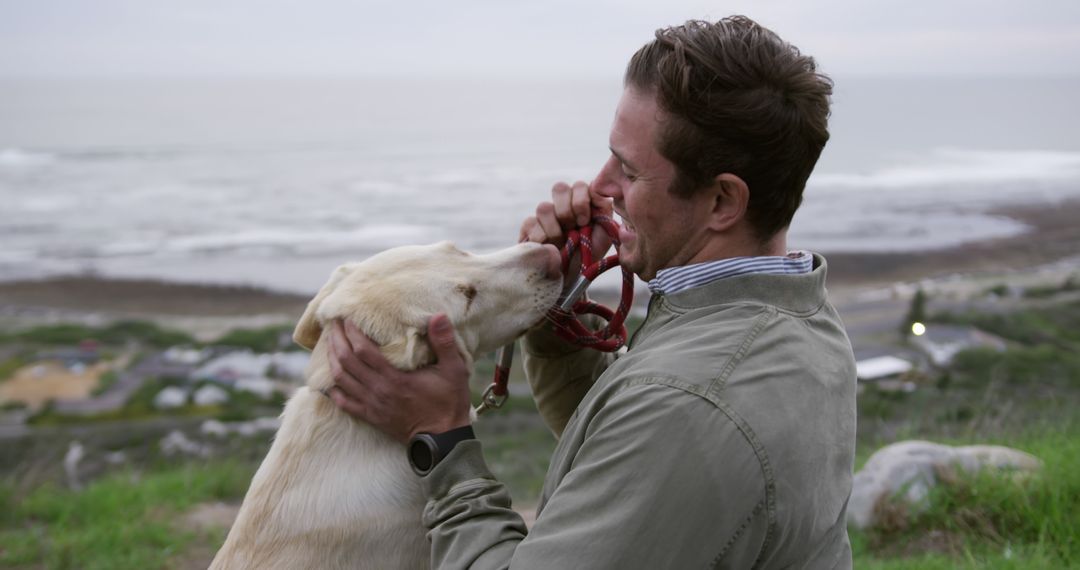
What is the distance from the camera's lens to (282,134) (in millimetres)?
29125

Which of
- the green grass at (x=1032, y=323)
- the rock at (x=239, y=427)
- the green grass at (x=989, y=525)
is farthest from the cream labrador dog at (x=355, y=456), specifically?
the green grass at (x=1032, y=323)

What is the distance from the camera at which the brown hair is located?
2031 millimetres

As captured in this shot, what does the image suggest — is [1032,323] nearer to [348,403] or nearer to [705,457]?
[348,403]

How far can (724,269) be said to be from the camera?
84.1 inches

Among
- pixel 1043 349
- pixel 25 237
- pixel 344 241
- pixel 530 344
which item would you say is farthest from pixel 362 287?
pixel 25 237

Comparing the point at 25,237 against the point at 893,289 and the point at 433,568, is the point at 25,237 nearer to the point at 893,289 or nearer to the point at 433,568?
the point at 893,289

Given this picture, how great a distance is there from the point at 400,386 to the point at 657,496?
2.86 feet

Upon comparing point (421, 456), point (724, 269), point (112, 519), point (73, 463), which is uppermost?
point (724, 269)

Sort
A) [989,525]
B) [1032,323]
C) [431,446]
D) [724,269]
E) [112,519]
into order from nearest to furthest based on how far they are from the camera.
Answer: [724,269], [431,446], [989,525], [112,519], [1032,323]

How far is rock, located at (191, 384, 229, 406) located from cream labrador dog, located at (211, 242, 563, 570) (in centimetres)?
781

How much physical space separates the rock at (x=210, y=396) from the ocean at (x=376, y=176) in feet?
11.3

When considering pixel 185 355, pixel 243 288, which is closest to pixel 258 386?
pixel 185 355

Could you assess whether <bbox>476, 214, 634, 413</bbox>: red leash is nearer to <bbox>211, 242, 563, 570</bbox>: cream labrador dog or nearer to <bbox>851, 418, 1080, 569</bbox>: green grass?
<bbox>211, 242, 563, 570</bbox>: cream labrador dog

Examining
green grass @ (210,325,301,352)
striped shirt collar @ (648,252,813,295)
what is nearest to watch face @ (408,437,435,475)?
striped shirt collar @ (648,252,813,295)
